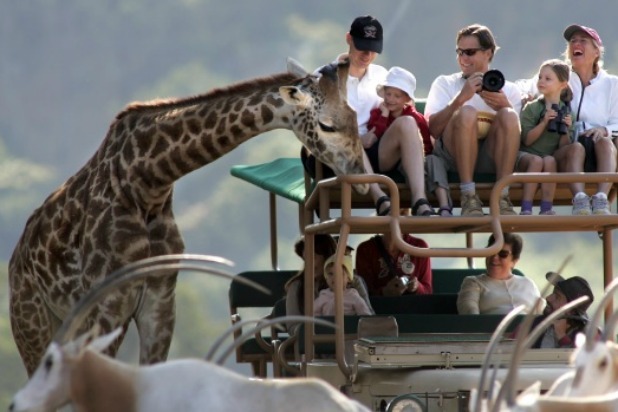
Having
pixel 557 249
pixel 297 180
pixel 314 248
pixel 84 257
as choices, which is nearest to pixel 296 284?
pixel 314 248

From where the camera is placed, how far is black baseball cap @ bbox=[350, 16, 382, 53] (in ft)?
42.2

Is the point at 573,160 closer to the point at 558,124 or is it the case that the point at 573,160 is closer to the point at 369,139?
the point at 558,124

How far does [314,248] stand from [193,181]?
36229 millimetres

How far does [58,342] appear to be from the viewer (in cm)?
737

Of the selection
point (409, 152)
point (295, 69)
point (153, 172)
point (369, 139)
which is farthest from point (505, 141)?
point (153, 172)

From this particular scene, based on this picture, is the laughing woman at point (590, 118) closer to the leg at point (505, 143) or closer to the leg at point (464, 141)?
the leg at point (505, 143)

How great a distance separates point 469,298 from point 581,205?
1.12m

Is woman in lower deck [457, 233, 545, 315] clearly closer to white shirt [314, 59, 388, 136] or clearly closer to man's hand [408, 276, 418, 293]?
man's hand [408, 276, 418, 293]

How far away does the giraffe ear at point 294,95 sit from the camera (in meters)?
12.3

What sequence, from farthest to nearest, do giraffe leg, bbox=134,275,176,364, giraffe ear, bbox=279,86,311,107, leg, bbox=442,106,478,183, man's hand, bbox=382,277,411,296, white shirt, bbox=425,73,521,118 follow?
man's hand, bbox=382,277,411,296
giraffe leg, bbox=134,275,176,364
white shirt, bbox=425,73,521,118
giraffe ear, bbox=279,86,311,107
leg, bbox=442,106,478,183

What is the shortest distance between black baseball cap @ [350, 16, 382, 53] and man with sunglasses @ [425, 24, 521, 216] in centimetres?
52

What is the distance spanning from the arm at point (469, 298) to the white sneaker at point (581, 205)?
3.40 ft

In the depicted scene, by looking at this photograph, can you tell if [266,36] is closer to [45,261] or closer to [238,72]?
[238,72]

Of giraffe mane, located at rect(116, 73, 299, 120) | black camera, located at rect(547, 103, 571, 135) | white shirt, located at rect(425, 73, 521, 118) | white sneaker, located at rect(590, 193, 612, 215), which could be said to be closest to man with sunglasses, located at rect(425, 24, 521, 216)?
white shirt, located at rect(425, 73, 521, 118)
